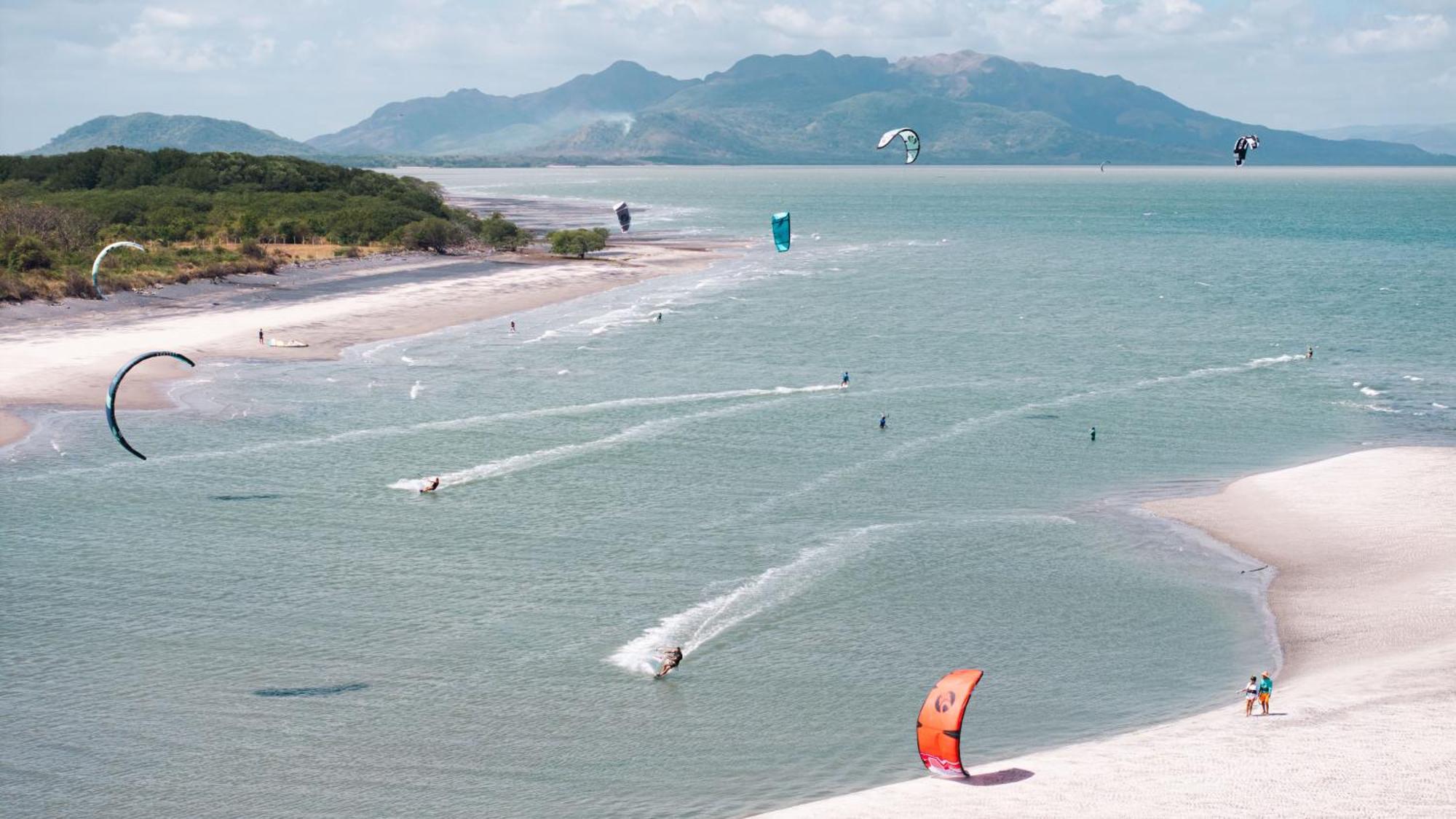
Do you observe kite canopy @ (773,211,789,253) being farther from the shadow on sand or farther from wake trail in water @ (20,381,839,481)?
the shadow on sand

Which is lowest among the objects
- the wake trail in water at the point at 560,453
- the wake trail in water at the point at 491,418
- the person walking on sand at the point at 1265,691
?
the person walking on sand at the point at 1265,691

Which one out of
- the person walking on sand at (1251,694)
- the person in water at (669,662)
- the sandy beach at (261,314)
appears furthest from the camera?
the sandy beach at (261,314)

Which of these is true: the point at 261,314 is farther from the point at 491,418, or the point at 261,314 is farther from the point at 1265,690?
the point at 1265,690

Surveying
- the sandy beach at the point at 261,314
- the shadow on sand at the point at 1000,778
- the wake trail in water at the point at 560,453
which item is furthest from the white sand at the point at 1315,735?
the sandy beach at the point at 261,314

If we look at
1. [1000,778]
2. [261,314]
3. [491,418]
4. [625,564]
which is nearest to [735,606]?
[625,564]

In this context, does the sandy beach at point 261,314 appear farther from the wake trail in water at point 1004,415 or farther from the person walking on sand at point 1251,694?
the person walking on sand at point 1251,694

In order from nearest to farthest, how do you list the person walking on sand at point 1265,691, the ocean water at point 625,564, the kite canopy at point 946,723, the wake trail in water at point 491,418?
the kite canopy at point 946,723
the ocean water at point 625,564
the person walking on sand at point 1265,691
the wake trail in water at point 491,418

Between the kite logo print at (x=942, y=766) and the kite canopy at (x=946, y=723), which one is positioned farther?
the kite logo print at (x=942, y=766)
